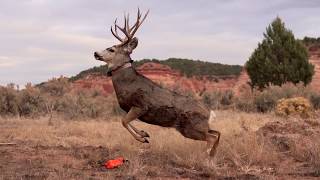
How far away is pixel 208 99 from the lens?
33.6 m

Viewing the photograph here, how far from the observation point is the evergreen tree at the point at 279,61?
44281mm

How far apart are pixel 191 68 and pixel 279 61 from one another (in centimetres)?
2975

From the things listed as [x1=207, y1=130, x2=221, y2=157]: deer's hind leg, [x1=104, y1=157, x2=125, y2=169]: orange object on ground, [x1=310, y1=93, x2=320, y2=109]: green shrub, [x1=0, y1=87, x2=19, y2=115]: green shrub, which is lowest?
[x1=310, y1=93, x2=320, y2=109]: green shrub

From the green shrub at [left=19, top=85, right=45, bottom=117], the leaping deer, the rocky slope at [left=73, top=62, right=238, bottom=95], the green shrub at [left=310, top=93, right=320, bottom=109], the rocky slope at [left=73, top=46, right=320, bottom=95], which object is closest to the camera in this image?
the leaping deer

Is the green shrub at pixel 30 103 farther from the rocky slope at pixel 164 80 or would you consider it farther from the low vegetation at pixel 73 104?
the rocky slope at pixel 164 80

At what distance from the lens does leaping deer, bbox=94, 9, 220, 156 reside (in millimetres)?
10234

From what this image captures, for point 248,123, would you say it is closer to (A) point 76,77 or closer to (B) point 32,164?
(B) point 32,164

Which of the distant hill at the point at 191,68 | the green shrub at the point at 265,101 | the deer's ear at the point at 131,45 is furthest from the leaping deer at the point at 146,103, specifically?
the distant hill at the point at 191,68

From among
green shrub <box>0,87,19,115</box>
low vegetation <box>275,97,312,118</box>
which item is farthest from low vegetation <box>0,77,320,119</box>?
low vegetation <box>275,97,312,118</box>

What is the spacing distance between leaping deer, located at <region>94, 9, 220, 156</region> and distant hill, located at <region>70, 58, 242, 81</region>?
5823 centimetres

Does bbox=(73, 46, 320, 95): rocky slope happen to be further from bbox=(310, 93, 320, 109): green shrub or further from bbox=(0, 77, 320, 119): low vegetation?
bbox=(0, 77, 320, 119): low vegetation

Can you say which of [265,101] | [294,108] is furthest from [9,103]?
[294,108]

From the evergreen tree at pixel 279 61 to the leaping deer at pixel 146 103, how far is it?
3409 centimetres

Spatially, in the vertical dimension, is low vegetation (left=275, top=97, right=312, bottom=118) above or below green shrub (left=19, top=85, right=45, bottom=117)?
below
